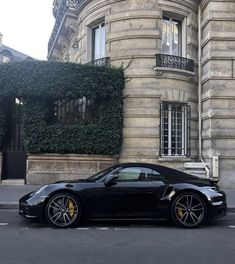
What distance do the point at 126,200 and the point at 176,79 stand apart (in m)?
8.23

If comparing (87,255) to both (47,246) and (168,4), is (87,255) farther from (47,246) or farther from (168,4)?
(168,4)

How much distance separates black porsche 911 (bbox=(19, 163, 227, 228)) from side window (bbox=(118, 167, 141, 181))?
4.1 inches

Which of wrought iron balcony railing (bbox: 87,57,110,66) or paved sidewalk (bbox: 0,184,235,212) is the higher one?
wrought iron balcony railing (bbox: 87,57,110,66)

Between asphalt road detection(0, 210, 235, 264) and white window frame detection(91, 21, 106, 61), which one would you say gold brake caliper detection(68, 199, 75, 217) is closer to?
asphalt road detection(0, 210, 235, 264)

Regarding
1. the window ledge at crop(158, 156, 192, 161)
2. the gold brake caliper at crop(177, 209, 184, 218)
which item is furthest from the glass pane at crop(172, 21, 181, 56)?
the gold brake caliper at crop(177, 209, 184, 218)

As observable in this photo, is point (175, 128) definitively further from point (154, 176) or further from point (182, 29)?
point (154, 176)

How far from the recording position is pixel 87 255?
6293mm

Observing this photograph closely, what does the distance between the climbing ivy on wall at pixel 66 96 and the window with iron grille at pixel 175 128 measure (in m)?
1.73

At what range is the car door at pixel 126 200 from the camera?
864 cm

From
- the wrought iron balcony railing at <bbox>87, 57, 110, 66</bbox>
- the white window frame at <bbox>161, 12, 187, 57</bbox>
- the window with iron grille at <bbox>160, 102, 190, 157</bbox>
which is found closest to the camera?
the window with iron grille at <bbox>160, 102, 190, 157</bbox>

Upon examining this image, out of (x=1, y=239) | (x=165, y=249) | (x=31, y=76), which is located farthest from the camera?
(x=31, y=76)

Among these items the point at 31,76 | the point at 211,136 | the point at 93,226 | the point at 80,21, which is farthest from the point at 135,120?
the point at 93,226

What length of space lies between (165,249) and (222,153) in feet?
29.8

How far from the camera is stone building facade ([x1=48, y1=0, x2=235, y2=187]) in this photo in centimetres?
1546
